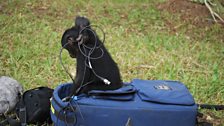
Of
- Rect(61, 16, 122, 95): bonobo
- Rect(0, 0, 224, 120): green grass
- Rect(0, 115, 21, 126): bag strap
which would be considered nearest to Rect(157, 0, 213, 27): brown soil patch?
Rect(0, 0, 224, 120): green grass

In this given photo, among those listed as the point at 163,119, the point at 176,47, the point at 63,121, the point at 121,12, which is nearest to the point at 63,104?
the point at 63,121

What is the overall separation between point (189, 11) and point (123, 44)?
6.50ft

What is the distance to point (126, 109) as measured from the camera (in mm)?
2848

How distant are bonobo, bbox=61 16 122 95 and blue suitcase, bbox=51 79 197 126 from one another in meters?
0.14

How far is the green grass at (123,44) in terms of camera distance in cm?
454

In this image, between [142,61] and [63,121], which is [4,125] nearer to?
[63,121]

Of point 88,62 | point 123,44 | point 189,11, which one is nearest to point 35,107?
point 88,62

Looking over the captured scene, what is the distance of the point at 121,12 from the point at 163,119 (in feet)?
13.3

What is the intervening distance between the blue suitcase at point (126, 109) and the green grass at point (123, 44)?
1.26m

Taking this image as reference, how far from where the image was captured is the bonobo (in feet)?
10.00

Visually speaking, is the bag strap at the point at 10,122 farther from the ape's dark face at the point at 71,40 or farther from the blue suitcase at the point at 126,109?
the ape's dark face at the point at 71,40

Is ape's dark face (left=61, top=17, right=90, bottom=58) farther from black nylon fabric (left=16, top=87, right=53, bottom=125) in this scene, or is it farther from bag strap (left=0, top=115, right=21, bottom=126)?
bag strap (left=0, top=115, right=21, bottom=126)

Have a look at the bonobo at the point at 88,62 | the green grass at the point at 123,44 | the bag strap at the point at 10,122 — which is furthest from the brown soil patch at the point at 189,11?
the bag strap at the point at 10,122

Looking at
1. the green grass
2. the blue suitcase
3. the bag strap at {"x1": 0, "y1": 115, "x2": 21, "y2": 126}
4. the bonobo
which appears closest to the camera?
the blue suitcase
